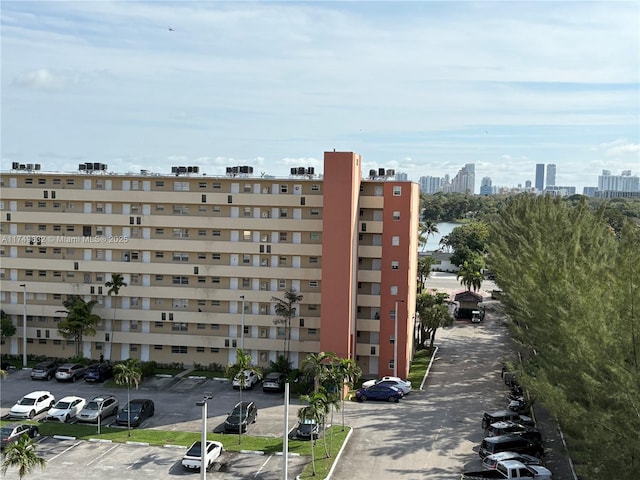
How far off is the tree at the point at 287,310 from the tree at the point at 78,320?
13676 mm

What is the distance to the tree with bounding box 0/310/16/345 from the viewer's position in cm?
5219

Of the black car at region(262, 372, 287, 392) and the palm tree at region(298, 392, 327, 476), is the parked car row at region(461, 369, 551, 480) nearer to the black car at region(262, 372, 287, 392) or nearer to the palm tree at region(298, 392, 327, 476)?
the palm tree at region(298, 392, 327, 476)

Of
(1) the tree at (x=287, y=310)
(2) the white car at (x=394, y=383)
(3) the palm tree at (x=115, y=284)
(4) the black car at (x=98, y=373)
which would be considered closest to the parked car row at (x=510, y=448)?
(2) the white car at (x=394, y=383)

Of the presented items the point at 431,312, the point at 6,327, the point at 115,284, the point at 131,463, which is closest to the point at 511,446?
the point at 131,463

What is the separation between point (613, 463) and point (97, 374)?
120 ft

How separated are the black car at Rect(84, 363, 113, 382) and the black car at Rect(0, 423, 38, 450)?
10.8 metres

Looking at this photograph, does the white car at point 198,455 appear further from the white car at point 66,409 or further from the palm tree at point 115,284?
the palm tree at point 115,284

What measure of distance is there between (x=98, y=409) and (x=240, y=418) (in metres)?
8.78

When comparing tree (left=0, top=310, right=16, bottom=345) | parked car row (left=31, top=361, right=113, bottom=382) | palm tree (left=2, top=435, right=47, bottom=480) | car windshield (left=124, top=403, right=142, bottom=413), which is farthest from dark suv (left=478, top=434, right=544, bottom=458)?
tree (left=0, top=310, right=16, bottom=345)

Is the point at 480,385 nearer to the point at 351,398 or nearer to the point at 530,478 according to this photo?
the point at 351,398

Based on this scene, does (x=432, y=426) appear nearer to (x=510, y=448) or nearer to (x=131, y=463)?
(x=510, y=448)

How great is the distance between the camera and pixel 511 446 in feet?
111

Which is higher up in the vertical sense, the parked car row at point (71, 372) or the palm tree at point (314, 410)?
the palm tree at point (314, 410)

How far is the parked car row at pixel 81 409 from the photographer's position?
3938 centimetres
